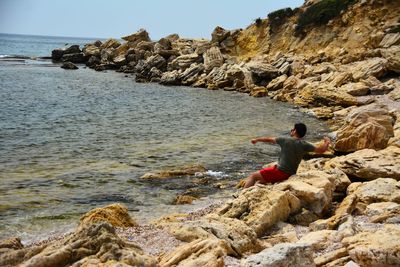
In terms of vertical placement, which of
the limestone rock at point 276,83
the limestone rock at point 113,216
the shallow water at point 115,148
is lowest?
the shallow water at point 115,148

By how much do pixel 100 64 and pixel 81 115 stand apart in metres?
52.0

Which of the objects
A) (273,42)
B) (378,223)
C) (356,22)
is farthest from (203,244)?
(273,42)

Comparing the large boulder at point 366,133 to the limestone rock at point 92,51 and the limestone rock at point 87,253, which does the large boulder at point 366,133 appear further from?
the limestone rock at point 92,51

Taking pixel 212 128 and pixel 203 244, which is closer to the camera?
pixel 203 244

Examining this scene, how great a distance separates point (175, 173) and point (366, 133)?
7.15 m

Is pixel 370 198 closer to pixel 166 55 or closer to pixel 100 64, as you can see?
pixel 166 55

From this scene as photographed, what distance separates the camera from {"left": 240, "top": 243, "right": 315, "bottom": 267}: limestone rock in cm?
564

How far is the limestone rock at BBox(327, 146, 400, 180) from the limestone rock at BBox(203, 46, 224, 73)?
1842 inches

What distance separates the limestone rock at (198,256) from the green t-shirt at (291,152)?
16.7 feet

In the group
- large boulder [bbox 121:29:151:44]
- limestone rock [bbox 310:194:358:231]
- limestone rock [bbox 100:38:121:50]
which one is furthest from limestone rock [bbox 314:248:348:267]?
limestone rock [bbox 100:38:121:50]

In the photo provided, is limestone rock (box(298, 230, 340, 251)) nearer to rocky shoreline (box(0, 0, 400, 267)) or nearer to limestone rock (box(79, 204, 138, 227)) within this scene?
rocky shoreline (box(0, 0, 400, 267))

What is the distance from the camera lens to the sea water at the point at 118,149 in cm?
1332

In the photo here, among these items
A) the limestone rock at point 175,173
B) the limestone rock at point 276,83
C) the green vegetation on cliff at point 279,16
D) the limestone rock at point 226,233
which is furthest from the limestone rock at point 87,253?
the green vegetation on cliff at point 279,16

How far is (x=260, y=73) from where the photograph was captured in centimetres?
4969
